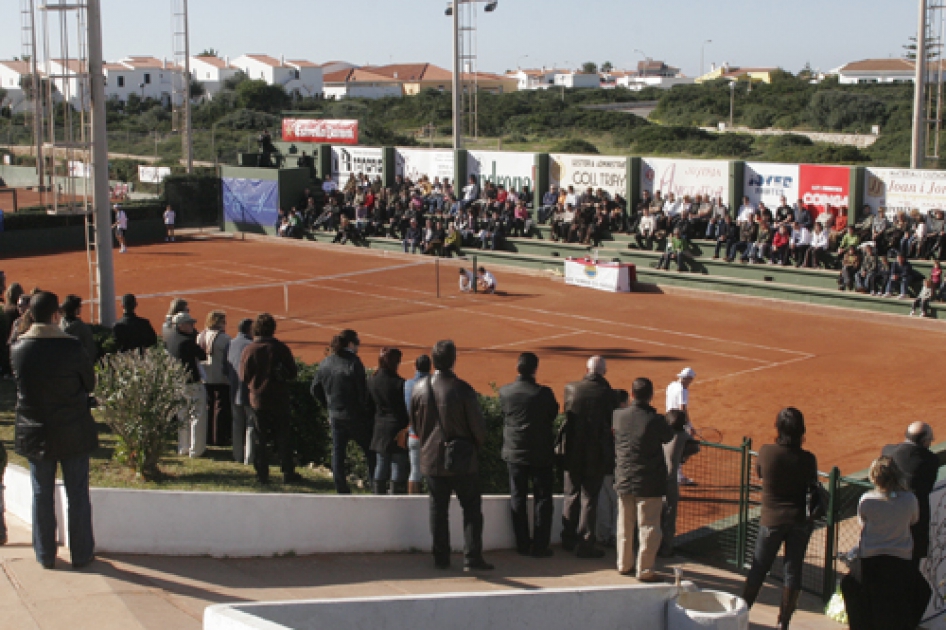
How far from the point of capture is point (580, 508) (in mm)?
9508

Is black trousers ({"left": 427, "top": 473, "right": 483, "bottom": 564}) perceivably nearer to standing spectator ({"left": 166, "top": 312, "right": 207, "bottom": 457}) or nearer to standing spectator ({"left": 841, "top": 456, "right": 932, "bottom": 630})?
standing spectator ({"left": 841, "top": 456, "right": 932, "bottom": 630})

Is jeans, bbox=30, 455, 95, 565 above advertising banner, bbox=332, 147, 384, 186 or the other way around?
the other way around

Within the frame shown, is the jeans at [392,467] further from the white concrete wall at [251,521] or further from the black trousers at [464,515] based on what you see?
the black trousers at [464,515]

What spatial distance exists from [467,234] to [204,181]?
1516cm

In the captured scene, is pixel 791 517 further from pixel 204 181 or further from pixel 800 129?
pixel 800 129

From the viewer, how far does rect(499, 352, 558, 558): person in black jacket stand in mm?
8914

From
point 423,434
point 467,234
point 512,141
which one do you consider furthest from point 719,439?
point 512,141

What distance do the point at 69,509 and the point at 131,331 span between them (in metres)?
5.59

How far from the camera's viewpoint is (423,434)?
865cm

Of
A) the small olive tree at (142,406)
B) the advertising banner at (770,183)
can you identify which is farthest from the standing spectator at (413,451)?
the advertising banner at (770,183)

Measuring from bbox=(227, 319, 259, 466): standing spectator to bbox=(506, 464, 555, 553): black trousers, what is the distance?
262cm

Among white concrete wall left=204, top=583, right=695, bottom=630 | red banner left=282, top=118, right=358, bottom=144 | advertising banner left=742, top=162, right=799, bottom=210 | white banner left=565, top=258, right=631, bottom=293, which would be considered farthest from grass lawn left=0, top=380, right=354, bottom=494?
red banner left=282, top=118, right=358, bottom=144

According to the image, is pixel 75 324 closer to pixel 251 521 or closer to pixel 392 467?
pixel 392 467

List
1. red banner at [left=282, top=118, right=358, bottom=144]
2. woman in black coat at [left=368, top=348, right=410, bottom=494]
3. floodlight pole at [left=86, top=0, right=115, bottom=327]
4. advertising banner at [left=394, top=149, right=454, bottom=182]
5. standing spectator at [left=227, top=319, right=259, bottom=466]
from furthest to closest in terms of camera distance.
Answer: red banner at [left=282, top=118, right=358, bottom=144] < advertising banner at [left=394, top=149, right=454, bottom=182] < floodlight pole at [left=86, top=0, right=115, bottom=327] < standing spectator at [left=227, top=319, right=259, bottom=466] < woman in black coat at [left=368, top=348, right=410, bottom=494]
